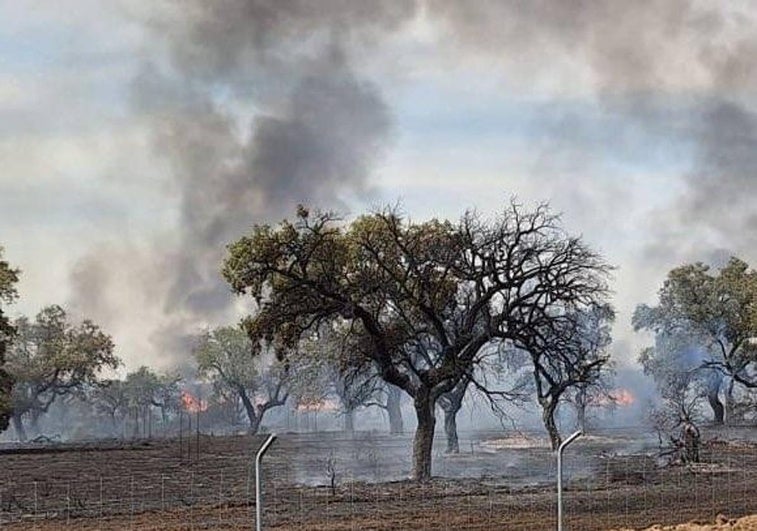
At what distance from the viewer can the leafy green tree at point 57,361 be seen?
77.2m

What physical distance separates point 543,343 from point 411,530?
17.1 m

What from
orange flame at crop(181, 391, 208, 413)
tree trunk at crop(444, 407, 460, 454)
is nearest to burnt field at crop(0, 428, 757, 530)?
tree trunk at crop(444, 407, 460, 454)

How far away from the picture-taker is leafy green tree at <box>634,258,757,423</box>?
70438 millimetres

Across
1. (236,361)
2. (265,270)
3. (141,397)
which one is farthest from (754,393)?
(141,397)

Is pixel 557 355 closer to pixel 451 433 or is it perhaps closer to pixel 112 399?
pixel 451 433

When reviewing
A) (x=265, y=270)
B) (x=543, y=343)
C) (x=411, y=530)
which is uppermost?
(x=265, y=270)

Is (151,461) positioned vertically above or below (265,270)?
below

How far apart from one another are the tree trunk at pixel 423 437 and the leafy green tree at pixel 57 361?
45114 mm

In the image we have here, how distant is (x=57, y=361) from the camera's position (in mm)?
76375

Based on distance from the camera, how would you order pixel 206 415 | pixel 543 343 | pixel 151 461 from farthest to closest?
pixel 206 415, pixel 151 461, pixel 543 343

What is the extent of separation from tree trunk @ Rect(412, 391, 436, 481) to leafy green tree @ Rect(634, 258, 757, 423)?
37.1 metres

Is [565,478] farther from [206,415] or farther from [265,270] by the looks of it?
[206,415]

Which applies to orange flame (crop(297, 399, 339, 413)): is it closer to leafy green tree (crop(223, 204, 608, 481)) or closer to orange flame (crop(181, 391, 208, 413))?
orange flame (crop(181, 391, 208, 413))

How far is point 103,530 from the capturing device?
22.5 meters
